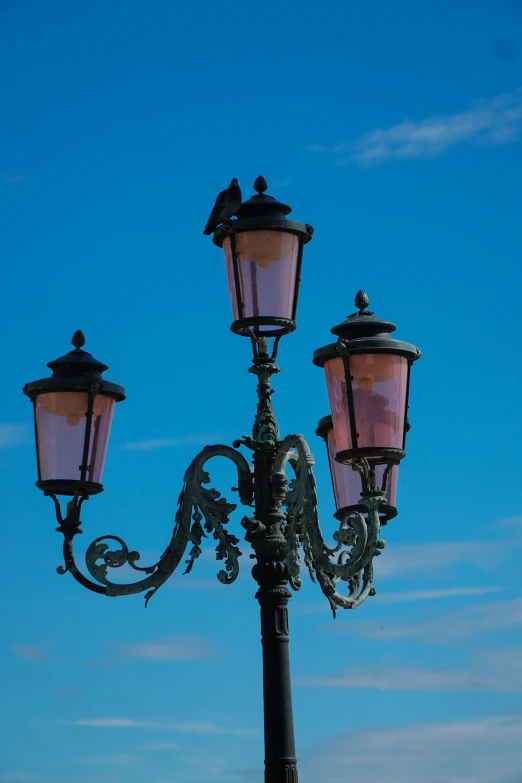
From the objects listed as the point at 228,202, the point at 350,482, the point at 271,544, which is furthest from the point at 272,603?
the point at 228,202

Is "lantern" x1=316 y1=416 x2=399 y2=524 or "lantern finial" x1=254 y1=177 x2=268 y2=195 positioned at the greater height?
"lantern finial" x1=254 y1=177 x2=268 y2=195

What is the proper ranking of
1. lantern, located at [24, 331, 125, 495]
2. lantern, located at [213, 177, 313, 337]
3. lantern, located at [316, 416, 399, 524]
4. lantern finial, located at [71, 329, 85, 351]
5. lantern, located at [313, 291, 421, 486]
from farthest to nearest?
lantern, located at [316, 416, 399, 524], lantern finial, located at [71, 329, 85, 351], lantern, located at [24, 331, 125, 495], lantern, located at [213, 177, 313, 337], lantern, located at [313, 291, 421, 486]

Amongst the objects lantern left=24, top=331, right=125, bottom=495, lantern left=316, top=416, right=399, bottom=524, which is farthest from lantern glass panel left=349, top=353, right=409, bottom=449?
lantern left=24, top=331, right=125, bottom=495

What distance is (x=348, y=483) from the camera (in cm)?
1098

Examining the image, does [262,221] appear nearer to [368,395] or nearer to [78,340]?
[368,395]

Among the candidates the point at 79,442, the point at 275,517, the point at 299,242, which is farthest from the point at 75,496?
the point at 299,242

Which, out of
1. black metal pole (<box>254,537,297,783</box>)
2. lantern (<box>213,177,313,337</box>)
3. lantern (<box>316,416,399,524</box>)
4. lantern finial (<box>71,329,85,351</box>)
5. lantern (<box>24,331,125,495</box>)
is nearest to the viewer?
black metal pole (<box>254,537,297,783</box>)

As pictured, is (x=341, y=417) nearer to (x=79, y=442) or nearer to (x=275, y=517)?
(x=275, y=517)

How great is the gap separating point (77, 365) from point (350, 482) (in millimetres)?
2059

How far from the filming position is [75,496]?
32.8ft

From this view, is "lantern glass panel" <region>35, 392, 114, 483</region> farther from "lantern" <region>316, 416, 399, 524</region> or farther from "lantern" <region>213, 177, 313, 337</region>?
"lantern" <region>316, 416, 399, 524</region>

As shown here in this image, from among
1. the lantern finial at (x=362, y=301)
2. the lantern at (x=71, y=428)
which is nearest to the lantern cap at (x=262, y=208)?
the lantern finial at (x=362, y=301)

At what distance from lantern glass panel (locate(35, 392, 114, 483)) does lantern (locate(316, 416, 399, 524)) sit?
1602mm

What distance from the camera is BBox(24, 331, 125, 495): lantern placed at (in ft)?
32.6
